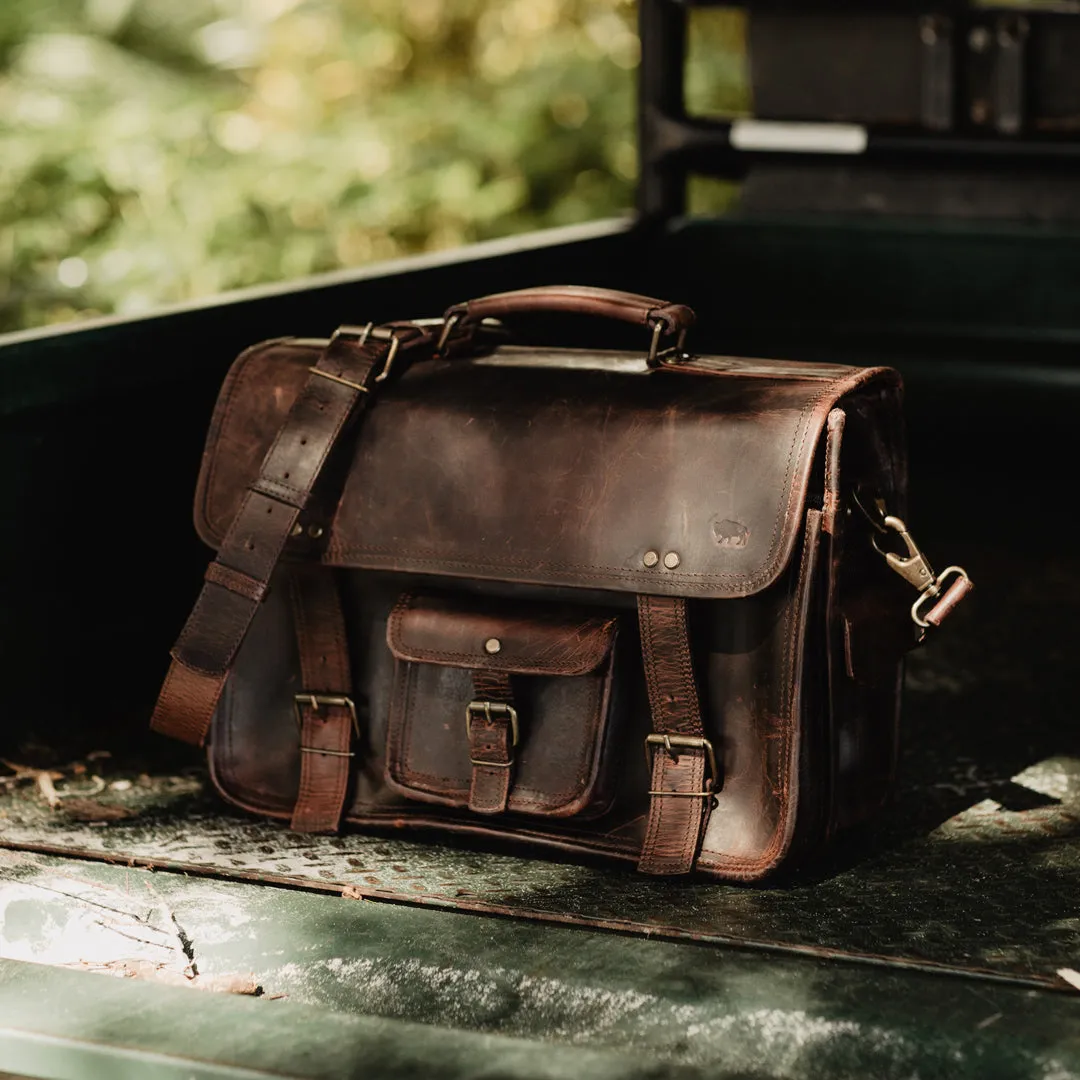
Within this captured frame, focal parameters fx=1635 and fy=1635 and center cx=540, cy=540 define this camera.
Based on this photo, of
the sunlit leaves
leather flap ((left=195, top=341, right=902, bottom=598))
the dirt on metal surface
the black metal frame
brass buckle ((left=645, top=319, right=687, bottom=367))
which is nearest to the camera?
the dirt on metal surface

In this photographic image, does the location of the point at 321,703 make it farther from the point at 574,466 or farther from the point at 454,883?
the point at 574,466

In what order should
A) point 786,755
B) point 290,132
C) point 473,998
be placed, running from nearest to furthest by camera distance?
point 473,998 < point 786,755 < point 290,132

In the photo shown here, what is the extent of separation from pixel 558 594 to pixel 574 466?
137mm

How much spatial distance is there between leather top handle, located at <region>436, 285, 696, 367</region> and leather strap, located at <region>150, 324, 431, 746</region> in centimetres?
11

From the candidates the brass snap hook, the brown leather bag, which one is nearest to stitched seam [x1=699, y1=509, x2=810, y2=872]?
the brown leather bag

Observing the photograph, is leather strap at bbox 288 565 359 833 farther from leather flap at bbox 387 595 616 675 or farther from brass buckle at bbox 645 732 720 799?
brass buckle at bbox 645 732 720 799

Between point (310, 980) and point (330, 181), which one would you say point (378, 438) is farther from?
point (330, 181)

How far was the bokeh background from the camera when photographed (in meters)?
5.41

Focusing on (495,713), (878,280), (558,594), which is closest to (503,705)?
(495,713)

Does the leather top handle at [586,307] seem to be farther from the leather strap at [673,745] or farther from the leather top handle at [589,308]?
the leather strap at [673,745]

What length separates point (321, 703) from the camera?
1793 mm

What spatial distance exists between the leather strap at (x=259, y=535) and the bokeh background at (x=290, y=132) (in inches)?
126

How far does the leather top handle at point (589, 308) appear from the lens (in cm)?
176

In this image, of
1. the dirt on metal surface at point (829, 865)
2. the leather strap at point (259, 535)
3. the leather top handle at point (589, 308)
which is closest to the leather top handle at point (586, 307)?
the leather top handle at point (589, 308)
